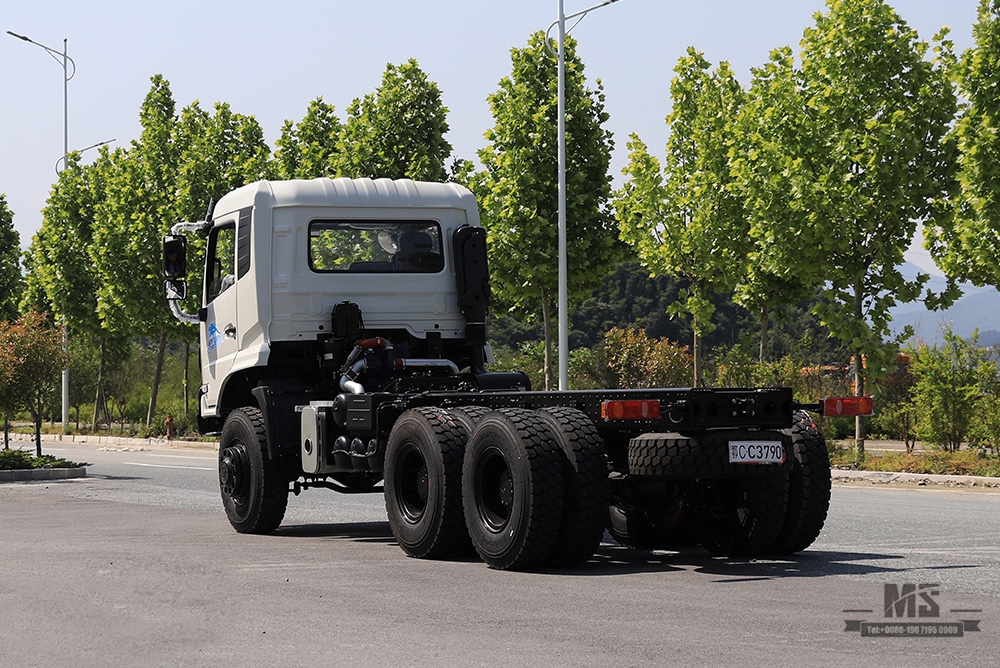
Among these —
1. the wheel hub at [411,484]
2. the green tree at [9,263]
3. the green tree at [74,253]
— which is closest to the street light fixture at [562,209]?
the wheel hub at [411,484]

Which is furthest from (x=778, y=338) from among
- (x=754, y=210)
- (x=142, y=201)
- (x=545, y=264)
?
(x=754, y=210)

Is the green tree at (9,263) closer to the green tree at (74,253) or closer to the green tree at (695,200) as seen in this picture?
the green tree at (74,253)

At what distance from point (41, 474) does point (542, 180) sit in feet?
39.9

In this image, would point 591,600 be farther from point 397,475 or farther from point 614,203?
point 614,203

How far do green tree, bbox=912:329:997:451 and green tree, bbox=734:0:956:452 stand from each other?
3.19ft

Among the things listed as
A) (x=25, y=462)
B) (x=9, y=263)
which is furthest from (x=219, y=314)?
(x=9, y=263)

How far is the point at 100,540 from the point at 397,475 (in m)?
3.34

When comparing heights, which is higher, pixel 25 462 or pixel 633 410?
pixel 633 410

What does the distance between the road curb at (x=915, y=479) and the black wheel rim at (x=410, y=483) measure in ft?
34.9

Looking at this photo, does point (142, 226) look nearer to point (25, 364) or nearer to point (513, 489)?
point (25, 364)

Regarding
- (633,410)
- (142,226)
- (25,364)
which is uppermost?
(142,226)

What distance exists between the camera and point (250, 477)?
13984mm

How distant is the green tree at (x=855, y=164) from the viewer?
24109 millimetres

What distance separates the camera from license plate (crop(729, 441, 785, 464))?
10328 mm
